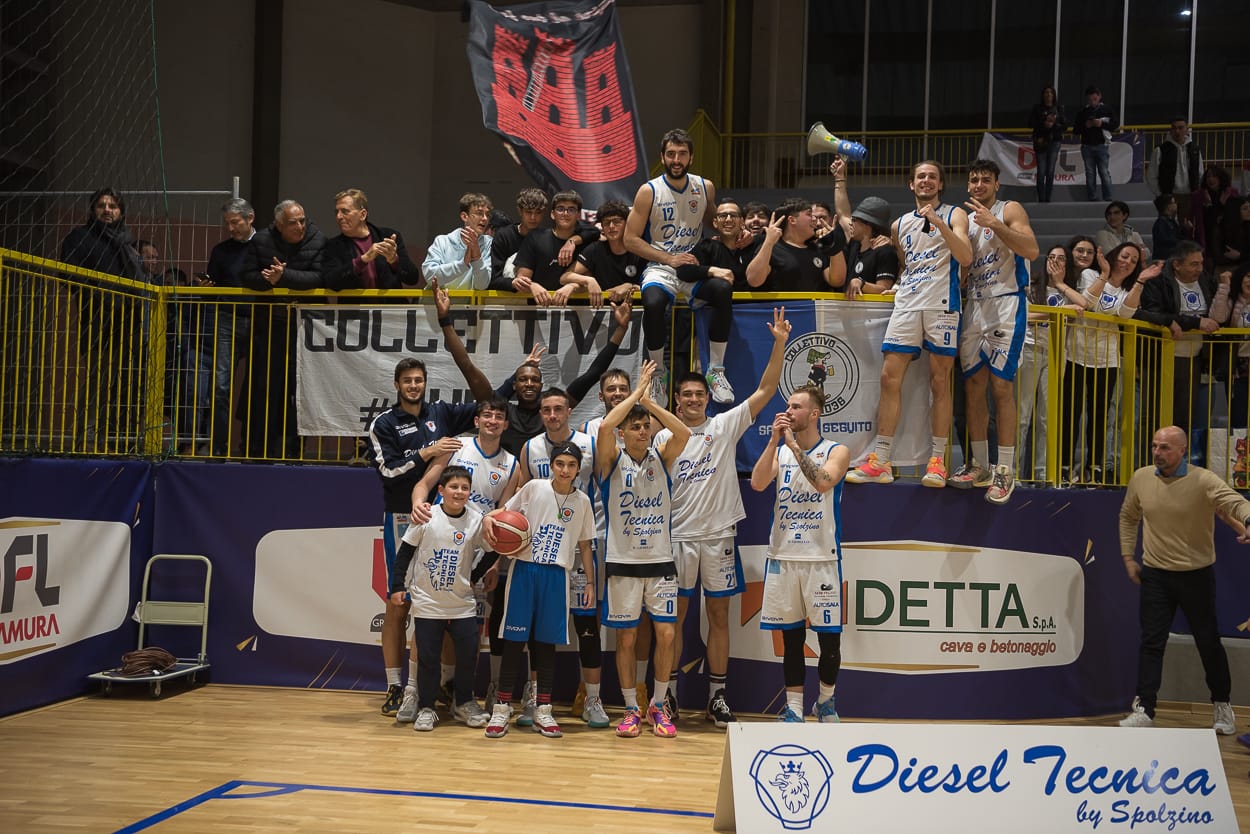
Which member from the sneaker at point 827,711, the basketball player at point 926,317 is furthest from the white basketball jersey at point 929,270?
the sneaker at point 827,711

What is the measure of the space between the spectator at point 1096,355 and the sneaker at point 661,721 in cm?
358

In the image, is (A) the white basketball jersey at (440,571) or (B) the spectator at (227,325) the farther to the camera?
(B) the spectator at (227,325)

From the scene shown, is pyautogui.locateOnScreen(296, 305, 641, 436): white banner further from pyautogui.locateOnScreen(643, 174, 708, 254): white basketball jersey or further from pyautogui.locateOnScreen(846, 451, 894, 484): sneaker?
pyautogui.locateOnScreen(846, 451, 894, 484): sneaker

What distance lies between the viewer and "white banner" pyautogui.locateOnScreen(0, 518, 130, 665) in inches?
302

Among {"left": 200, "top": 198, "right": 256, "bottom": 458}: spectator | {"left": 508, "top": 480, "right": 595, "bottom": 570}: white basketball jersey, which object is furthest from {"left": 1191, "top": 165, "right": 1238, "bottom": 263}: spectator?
{"left": 200, "top": 198, "right": 256, "bottom": 458}: spectator

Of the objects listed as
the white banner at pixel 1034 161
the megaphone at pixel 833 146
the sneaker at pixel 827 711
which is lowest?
the sneaker at pixel 827 711

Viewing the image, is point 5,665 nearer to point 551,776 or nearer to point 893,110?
point 551,776

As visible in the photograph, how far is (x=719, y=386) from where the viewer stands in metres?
8.38

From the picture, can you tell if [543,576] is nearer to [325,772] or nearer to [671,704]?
[671,704]

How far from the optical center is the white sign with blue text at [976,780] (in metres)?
5.11

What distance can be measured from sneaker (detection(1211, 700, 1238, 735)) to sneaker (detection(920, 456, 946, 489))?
8.21 ft

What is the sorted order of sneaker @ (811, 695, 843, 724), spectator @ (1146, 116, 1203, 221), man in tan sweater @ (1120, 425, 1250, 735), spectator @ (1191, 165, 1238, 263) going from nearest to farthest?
1. sneaker @ (811, 695, 843, 724)
2. man in tan sweater @ (1120, 425, 1250, 735)
3. spectator @ (1191, 165, 1238, 263)
4. spectator @ (1146, 116, 1203, 221)

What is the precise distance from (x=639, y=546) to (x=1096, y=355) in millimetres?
3860

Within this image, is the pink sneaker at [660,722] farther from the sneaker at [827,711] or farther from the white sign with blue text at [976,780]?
the white sign with blue text at [976,780]
